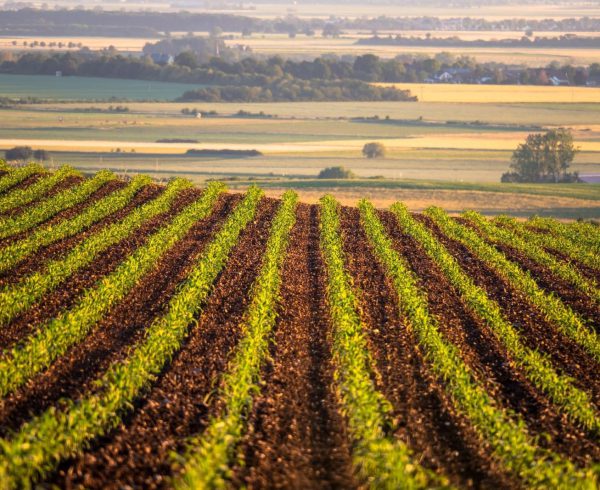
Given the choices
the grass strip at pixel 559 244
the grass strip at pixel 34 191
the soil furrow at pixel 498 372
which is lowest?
the grass strip at pixel 559 244

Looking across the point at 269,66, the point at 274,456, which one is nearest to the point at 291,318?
the point at 274,456

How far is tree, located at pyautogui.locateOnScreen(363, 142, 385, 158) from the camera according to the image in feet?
263

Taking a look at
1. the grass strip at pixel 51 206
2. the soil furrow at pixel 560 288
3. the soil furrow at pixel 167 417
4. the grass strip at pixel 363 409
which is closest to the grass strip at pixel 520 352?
the soil furrow at pixel 560 288

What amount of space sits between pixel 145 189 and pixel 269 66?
8961 centimetres

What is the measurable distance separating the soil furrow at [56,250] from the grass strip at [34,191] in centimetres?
276

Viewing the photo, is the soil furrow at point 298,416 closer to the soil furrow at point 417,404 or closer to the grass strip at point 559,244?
the soil furrow at point 417,404

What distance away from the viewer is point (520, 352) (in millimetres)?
17297

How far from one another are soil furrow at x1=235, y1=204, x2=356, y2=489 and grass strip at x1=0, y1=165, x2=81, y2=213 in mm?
12236

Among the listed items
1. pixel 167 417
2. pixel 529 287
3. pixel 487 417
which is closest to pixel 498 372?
pixel 487 417

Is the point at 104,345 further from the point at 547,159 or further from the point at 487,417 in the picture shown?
the point at 547,159

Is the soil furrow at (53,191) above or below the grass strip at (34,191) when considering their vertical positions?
below

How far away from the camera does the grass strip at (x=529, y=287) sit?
62.4 ft

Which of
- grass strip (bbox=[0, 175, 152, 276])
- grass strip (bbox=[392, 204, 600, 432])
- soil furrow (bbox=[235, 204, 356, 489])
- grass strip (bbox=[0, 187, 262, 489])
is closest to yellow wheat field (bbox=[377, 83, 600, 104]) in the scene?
grass strip (bbox=[0, 175, 152, 276])

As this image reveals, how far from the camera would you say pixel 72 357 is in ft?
50.5
